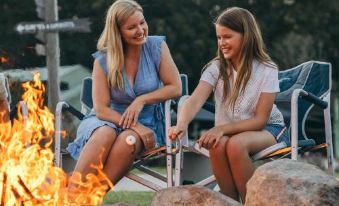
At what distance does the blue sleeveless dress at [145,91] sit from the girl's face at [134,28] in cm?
17

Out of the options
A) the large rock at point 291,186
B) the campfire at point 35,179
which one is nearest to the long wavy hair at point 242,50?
the campfire at point 35,179

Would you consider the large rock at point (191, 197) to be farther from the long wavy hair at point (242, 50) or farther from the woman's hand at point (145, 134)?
the long wavy hair at point (242, 50)

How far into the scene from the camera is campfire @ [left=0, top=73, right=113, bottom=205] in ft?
17.1

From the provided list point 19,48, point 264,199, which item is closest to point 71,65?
point 19,48

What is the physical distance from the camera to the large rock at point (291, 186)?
4453 millimetres

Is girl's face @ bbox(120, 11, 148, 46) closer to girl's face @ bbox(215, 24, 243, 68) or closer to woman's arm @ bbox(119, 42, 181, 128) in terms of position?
woman's arm @ bbox(119, 42, 181, 128)

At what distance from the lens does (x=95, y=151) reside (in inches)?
228

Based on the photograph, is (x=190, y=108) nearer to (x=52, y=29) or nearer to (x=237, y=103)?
(x=237, y=103)

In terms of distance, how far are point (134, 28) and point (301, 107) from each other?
1.35 meters

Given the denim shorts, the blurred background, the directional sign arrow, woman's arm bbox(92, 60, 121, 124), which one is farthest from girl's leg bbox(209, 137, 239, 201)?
the blurred background

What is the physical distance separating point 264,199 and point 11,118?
2.64 meters

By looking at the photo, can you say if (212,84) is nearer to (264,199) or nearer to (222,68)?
(222,68)

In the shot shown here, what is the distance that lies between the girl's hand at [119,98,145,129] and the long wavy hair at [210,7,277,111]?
48 cm

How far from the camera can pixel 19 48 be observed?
22359mm
